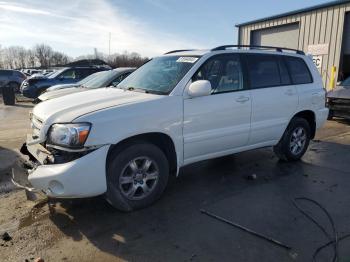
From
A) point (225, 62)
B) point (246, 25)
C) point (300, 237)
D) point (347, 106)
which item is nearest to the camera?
point (300, 237)

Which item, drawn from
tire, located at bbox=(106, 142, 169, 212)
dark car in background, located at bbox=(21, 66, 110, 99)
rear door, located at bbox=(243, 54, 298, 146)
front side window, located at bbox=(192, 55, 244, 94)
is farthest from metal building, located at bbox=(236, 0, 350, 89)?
tire, located at bbox=(106, 142, 169, 212)

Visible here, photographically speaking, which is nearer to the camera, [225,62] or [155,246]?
[155,246]

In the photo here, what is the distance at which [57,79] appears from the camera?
15.5 meters

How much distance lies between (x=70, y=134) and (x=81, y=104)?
1.90 feet

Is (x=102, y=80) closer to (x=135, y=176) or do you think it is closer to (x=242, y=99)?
(x=242, y=99)

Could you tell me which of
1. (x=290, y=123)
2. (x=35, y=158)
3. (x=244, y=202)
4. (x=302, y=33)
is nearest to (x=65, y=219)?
(x=35, y=158)

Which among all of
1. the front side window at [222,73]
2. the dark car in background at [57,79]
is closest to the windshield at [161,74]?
the front side window at [222,73]

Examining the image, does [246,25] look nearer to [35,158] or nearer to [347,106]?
[347,106]

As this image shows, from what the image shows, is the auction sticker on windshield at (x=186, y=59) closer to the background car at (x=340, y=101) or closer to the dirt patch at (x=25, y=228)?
the dirt patch at (x=25, y=228)

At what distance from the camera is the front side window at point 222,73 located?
4.41 m

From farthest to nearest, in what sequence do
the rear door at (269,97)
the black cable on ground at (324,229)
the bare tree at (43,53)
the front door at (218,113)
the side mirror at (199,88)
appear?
the bare tree at (43,53) < the rear door at (269,97) < the front door at (218,113) < the side mirror at (199,88) < the black cable on ground at (324,229)

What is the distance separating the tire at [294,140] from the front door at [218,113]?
1084mm

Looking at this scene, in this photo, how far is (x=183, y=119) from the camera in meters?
4.07

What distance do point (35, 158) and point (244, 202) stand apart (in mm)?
2536
